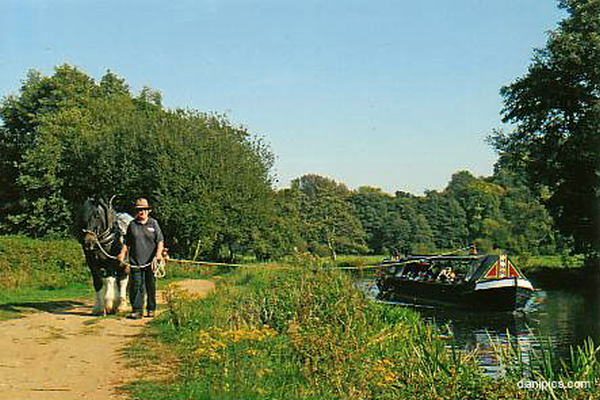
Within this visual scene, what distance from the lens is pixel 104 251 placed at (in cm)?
1205

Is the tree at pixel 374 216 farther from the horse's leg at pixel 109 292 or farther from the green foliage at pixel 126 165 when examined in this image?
the horse's leg at pixel 109 292

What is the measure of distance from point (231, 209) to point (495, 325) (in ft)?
57.7

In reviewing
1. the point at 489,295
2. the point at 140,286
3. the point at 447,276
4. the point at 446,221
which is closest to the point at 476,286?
the point at 489,295

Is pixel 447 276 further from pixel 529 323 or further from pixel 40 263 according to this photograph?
pixel 40 263

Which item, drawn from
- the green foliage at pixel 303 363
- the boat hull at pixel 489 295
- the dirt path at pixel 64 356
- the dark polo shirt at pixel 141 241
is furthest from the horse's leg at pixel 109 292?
the boat hull at pixel 489 295

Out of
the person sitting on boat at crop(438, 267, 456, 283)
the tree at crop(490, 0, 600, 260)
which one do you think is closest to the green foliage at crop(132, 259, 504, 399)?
the person sitting on boat at crop(438, 267, 456, 283)

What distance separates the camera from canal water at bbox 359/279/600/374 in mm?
15797

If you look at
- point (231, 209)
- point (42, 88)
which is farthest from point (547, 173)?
point (42, 88)

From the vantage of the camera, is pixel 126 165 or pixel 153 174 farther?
pixel 126 165

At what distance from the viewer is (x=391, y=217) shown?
82250mm

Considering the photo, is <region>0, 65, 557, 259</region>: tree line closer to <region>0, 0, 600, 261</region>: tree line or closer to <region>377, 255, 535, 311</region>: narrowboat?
<region>0, 0, 600, 261</region>: tree line

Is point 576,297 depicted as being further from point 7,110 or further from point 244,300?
point 7,110

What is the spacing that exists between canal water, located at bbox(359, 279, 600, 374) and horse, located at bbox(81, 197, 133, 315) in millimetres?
4751

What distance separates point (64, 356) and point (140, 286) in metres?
3.39
